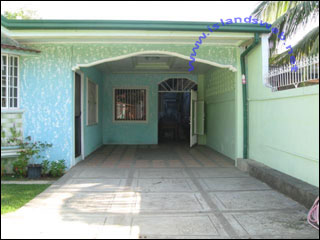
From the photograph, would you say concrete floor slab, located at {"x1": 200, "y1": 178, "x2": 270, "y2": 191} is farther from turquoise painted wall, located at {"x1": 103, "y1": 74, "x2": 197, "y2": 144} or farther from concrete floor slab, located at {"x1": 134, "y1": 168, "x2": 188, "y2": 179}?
turquoise painted wall, located at {"x1": 103, "y1": 74, "x2": 197, "y2": 144}

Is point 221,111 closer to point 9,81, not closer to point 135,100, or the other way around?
point 135,100

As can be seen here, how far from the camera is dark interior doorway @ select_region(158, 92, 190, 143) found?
51.1ft

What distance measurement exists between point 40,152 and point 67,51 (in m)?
2.43

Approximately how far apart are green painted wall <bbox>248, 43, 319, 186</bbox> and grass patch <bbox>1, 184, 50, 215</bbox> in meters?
4.41

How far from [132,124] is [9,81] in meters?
6.03

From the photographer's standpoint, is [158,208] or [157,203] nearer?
[158,208]

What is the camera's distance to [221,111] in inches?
382

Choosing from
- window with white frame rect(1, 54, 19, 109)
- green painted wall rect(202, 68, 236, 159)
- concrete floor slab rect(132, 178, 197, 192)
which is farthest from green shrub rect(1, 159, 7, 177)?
green painted wall rect(202, 68, 236, 159)

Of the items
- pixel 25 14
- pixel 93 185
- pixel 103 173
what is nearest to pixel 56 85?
pixel 103 173

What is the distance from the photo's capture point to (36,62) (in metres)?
7.16

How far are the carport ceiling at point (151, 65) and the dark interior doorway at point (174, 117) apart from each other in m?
3.47

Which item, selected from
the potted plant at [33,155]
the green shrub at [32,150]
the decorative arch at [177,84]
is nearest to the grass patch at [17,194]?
the potted plant at [33,155]

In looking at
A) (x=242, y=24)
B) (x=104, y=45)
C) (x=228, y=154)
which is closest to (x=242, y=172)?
(x=228, y=154)

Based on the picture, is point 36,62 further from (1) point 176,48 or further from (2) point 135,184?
(2) point 135,184
